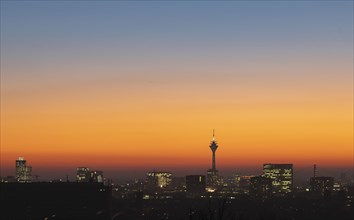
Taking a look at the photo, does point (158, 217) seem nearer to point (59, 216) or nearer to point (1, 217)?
point (59, 216)

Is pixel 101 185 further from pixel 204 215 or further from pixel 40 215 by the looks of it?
pixel 204 215

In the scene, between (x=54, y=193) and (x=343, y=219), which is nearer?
(x=54, y=193)

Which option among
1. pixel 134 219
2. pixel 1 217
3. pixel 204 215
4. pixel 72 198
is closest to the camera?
pixel 204 215

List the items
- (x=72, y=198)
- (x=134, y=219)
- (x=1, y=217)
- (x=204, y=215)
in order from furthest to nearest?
(x=134, y=219)
(x=72, y=198)
(x=1, y=217)
(x=204, y=215)

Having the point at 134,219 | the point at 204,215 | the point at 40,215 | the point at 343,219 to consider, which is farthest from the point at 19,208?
the point at 204,215

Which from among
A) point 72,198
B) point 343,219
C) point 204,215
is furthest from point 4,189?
point 204,215

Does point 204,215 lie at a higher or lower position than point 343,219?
higher

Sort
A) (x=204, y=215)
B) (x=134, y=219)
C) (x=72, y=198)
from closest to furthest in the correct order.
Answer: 1. (x=204, y=215)
2. (x=72, y=198)
3. (x=134, y=219)

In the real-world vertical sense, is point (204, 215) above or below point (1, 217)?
above

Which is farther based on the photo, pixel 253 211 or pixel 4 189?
pixel 253 211
